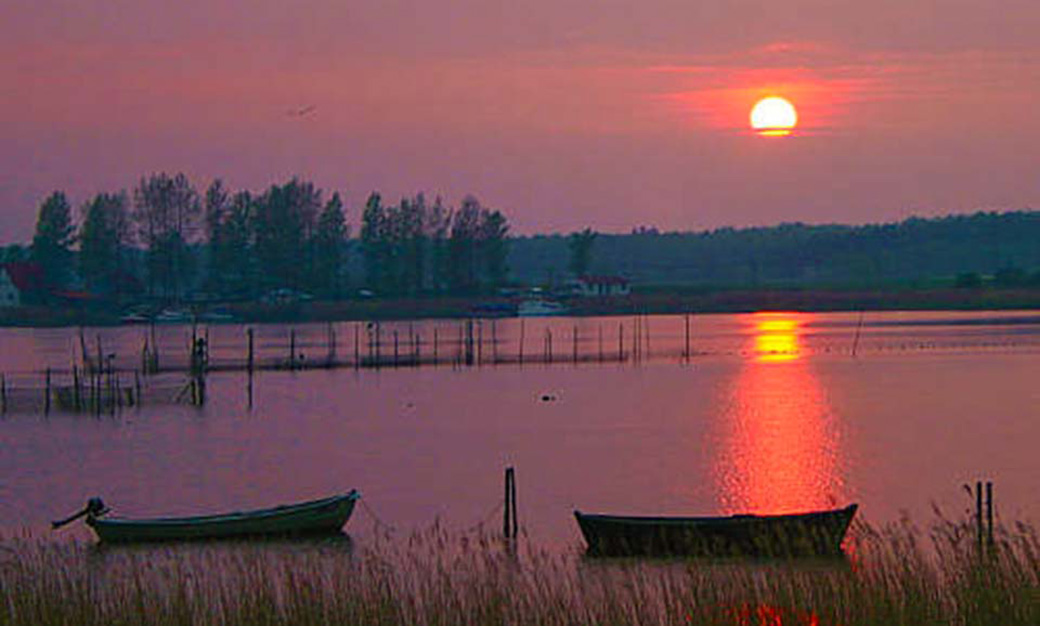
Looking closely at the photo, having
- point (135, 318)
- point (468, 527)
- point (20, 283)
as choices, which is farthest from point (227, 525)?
point (20, 283)

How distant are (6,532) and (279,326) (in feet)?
302

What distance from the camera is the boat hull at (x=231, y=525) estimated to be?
23.8 meters

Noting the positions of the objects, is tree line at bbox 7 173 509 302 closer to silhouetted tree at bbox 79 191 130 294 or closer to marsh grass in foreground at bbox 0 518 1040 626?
silhouetted tree at bbox 79 191 130 294

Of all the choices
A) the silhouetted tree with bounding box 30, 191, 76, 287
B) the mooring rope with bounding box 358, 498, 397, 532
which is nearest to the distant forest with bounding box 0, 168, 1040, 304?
the silhouetted tree with bounding box 30, 191, 76, 287

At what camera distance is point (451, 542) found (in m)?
22.6

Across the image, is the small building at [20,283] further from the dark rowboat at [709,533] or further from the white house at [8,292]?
the dark rowboat at [709,533]

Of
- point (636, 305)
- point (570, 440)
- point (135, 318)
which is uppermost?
point (636, 305)

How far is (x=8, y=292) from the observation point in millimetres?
120562

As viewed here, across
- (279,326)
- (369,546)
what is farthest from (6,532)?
(279,326)

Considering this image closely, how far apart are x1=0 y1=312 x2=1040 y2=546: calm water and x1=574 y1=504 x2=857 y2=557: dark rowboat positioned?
0.63 meters

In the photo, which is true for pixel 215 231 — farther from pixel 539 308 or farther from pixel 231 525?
pixel 231 525

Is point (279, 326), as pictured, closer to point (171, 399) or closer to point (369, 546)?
point (171, 399)

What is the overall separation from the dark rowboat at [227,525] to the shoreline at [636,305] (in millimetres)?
93385

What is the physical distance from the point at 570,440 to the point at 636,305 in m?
92.8
